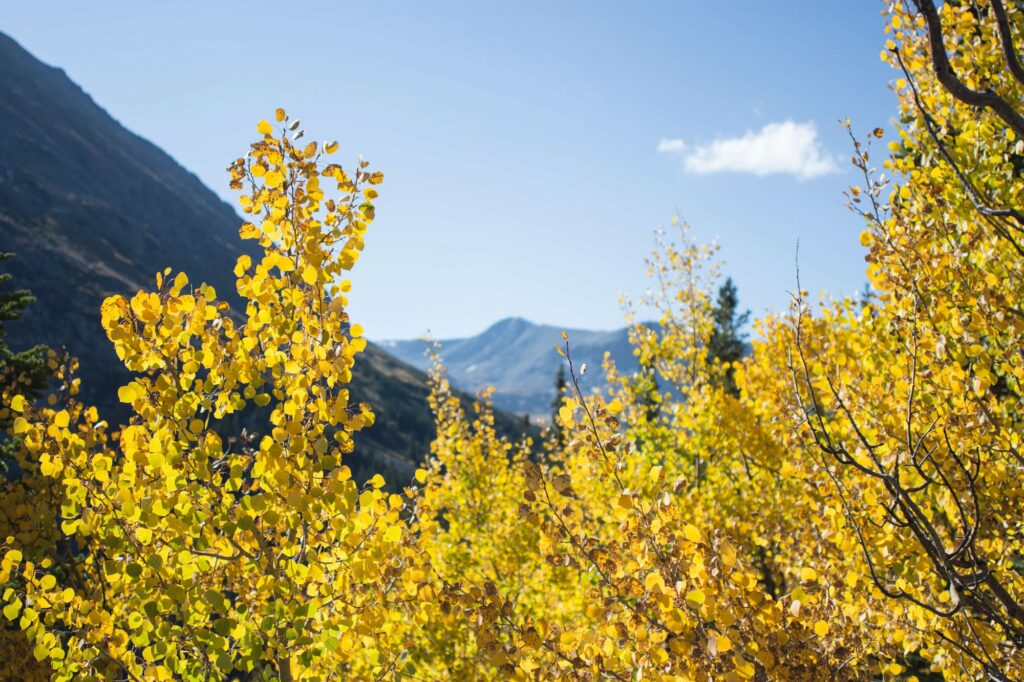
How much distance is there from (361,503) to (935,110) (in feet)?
17.2

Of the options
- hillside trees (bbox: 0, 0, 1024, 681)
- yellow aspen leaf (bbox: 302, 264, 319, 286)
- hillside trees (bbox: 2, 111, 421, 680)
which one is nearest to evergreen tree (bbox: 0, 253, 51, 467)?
hillside trees (bbox: 0, 0, 1024, 681)

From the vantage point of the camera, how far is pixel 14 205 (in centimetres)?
11181

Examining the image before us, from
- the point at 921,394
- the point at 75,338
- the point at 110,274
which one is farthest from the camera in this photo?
the point at 110,274

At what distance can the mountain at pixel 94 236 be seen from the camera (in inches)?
3342

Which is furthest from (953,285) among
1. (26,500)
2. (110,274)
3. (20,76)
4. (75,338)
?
(20,76)

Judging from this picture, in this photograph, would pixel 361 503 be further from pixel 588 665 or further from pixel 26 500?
pixel 26 500

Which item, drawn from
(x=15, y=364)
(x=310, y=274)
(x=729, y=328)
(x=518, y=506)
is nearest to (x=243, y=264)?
(x=310, y=274)

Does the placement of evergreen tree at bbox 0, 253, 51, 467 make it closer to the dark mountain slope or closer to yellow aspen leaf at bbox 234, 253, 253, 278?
yellow aspen leaf at bbox 234, 253, 253, 278

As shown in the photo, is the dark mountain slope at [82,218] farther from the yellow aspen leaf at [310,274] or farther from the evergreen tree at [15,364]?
the yellow aspen leaf at [310,274]

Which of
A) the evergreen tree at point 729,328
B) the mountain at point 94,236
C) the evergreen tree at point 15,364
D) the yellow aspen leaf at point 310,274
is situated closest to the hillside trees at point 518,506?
the yellow aspen leaf at point 310,274

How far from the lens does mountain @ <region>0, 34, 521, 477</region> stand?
84875 millimetres

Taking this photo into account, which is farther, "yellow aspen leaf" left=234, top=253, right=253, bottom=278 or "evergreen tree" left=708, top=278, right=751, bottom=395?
"evergreen tree" left=708, top=278, right=751, bottom=395

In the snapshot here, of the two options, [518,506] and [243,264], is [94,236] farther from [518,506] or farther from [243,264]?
[518,506]

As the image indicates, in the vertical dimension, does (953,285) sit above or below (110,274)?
above
